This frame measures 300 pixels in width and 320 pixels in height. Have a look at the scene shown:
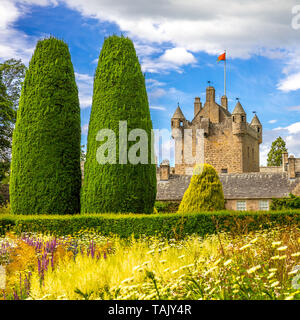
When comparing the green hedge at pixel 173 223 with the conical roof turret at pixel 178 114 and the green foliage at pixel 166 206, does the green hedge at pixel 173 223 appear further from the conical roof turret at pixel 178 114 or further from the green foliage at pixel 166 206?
the conical roof turret at pixel 178 114

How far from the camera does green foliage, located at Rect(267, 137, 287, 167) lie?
165 feet

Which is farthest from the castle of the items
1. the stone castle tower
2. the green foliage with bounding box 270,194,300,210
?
the green foliage with bounding box 270,194,300,210

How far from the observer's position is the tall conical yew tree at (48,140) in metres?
14.5

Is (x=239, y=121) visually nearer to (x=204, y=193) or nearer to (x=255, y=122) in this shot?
(x=255, y=122)

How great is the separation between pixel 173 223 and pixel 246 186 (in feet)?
65.0

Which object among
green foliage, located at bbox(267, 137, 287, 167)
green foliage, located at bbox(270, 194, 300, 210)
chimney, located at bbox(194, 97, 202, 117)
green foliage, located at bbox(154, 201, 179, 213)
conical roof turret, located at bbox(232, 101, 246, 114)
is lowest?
green foliage, located at bbox(154, 201, 179, 213)

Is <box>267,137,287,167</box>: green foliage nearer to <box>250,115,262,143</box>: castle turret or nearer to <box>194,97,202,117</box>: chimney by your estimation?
<box>250,115,262,143</box>: castle turret

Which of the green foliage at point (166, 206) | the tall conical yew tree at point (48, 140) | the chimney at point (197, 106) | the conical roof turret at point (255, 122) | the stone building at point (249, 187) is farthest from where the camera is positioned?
the conical roof turret at point (255, 122)

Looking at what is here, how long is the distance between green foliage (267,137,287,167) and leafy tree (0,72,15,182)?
34.5 m

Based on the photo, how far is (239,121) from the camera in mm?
41969

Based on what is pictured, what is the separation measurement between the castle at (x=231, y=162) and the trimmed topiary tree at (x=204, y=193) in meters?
13.8

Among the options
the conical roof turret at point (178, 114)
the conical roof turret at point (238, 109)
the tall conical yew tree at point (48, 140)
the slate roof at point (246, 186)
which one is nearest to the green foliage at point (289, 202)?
the slate roof at point (246, 186)

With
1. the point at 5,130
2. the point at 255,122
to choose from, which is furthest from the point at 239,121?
the point at 5,130
